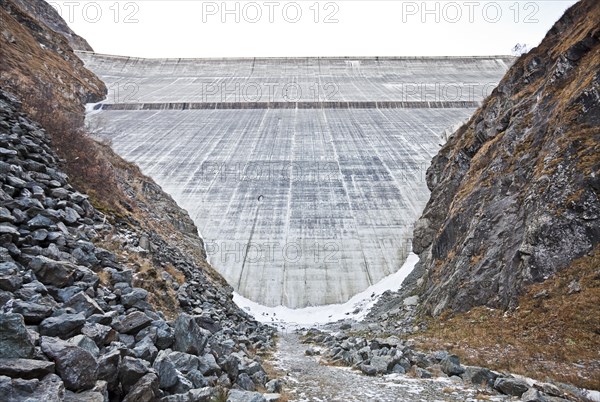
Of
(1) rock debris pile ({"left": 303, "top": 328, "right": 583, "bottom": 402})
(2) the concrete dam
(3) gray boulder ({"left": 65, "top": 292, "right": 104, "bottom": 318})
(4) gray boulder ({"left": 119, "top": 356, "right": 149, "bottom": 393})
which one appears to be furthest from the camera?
(2) the concrete dam

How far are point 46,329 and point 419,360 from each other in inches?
205

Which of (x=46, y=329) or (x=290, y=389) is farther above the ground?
(x=46, y=329)

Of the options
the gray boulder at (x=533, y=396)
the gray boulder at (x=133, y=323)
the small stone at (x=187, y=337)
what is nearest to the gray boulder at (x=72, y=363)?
the gray boulder at (x=133, y=323)

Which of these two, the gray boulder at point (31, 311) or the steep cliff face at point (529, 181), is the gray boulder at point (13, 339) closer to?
the gray boulder at point (31, 311)

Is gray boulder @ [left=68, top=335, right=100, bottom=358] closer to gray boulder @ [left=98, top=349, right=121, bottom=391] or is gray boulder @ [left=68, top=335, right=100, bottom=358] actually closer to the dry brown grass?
gray boulder @ [left=98, top=349, right=121, bottom=391]

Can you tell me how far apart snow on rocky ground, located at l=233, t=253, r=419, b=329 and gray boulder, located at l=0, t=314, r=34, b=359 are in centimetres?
1306

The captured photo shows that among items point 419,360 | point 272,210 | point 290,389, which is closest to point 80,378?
point 290,389

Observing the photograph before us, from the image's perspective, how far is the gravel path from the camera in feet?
16.9

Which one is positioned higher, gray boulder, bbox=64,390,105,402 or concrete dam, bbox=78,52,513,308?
gray boulder, bbox=64,390,105,402

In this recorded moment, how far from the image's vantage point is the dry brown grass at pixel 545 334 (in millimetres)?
5922

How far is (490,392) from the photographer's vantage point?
17.0 ft

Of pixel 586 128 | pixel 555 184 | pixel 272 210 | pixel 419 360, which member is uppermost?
pixel 586 128

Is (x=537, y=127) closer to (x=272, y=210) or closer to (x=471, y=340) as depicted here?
(x=471, y=340)

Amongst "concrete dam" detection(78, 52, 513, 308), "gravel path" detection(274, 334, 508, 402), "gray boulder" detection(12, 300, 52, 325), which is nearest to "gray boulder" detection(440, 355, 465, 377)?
"gravel path" detection(274, 334, 508, 402)
